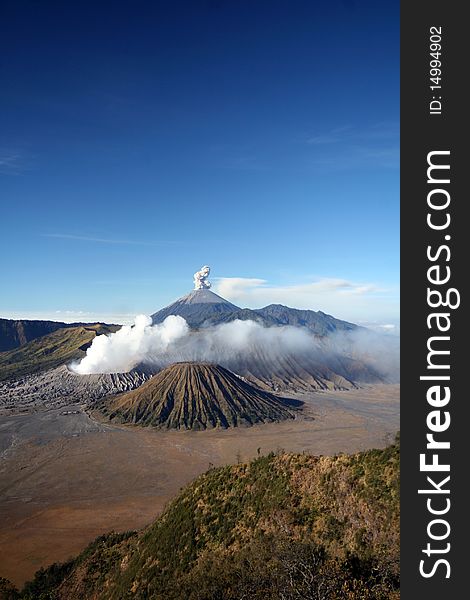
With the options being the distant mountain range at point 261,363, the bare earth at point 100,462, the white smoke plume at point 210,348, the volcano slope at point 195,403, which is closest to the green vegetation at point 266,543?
the bare earth at point 100,462

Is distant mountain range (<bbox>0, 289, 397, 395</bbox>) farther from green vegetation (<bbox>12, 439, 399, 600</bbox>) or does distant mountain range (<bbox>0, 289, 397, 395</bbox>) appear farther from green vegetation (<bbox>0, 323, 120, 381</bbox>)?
green vegetation (<bbox>12, 439, 399, 600</bbox>)

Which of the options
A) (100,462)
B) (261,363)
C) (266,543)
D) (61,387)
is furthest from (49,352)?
(266,543)

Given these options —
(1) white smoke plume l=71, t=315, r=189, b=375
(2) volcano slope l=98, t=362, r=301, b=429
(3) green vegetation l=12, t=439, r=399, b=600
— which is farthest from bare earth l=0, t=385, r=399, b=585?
(1) white smoke plume l=71, t=315, r=189, b=375

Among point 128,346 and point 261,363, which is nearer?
point 128,346

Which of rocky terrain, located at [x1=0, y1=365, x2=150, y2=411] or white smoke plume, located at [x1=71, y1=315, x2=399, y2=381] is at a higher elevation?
white smoke plume, located at [x1=71, y1=315, x2=399, y2=381]

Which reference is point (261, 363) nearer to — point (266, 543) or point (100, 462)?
point (100, 462)
